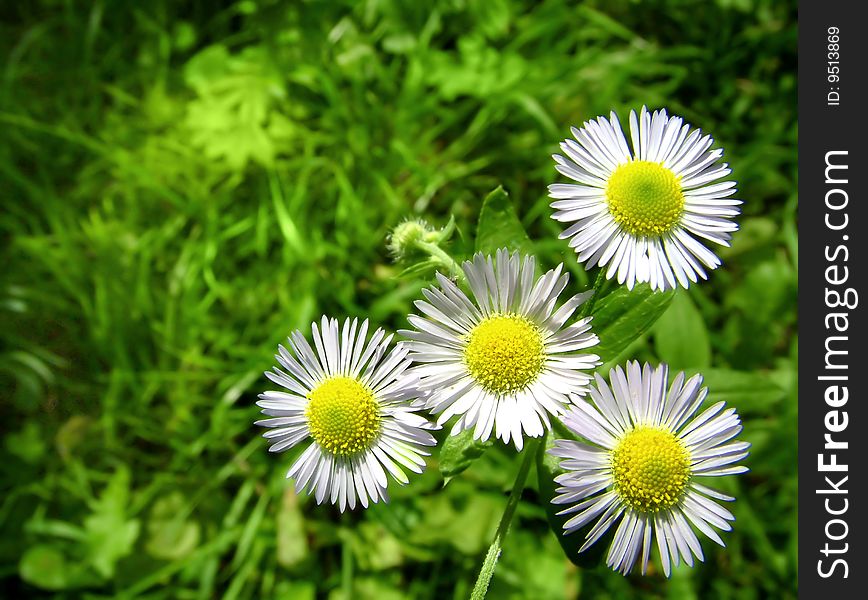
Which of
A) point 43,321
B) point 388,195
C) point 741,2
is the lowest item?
point 43,321

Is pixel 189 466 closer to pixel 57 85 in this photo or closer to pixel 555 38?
pixel 57 85

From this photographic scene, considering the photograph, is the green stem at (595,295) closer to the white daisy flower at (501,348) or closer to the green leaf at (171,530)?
the white daisy flower at (501,348)

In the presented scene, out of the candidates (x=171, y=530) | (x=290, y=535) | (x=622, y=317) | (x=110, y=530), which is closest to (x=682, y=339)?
(x=622, y=317)

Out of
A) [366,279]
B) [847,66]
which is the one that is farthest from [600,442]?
[847,66]

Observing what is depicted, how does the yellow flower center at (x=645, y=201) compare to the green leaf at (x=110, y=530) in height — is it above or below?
above

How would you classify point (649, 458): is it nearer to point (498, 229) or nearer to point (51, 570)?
point (498, 229)

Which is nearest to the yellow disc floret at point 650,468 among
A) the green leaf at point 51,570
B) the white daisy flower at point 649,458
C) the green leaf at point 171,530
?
the white daisy flower at point 649,458
